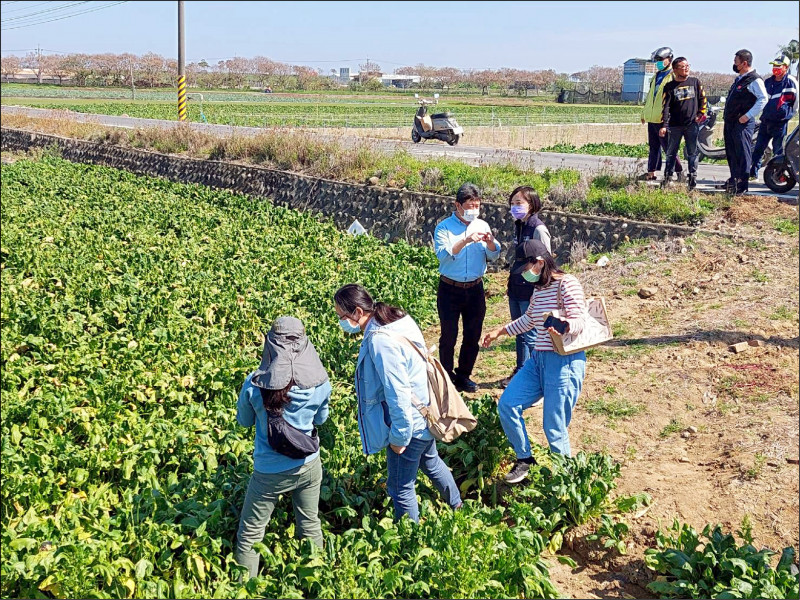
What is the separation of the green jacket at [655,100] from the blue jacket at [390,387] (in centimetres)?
871

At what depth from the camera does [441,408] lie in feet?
15.9

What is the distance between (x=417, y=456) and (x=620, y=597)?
1421 mm

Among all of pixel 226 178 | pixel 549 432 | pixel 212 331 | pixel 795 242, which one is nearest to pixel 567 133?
pixel 226 178

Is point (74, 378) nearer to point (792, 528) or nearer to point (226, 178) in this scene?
point (792, 528)

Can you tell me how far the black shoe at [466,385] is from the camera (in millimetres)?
7555

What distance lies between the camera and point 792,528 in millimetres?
5012

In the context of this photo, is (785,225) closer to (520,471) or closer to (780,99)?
(780,99)

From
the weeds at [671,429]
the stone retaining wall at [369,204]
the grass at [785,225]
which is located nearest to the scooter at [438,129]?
the stone retaining wall at [369,204]

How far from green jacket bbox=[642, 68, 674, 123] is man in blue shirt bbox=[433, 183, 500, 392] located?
6.13m

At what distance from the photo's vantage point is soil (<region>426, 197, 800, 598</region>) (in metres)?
5.17

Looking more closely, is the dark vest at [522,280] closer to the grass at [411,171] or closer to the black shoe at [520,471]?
the black shoe at [520,471]

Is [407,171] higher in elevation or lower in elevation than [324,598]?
higher

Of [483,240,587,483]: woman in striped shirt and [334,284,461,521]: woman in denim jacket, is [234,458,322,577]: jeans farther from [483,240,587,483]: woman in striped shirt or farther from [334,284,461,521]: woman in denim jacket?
[483,240,587,483]: woman in striped shirt

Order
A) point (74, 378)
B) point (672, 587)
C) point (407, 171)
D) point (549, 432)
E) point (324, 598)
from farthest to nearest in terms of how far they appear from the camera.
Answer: point (407, 171) < point (74, 378) < point (549, 432) < point (672, 587) < point (324, 598)
